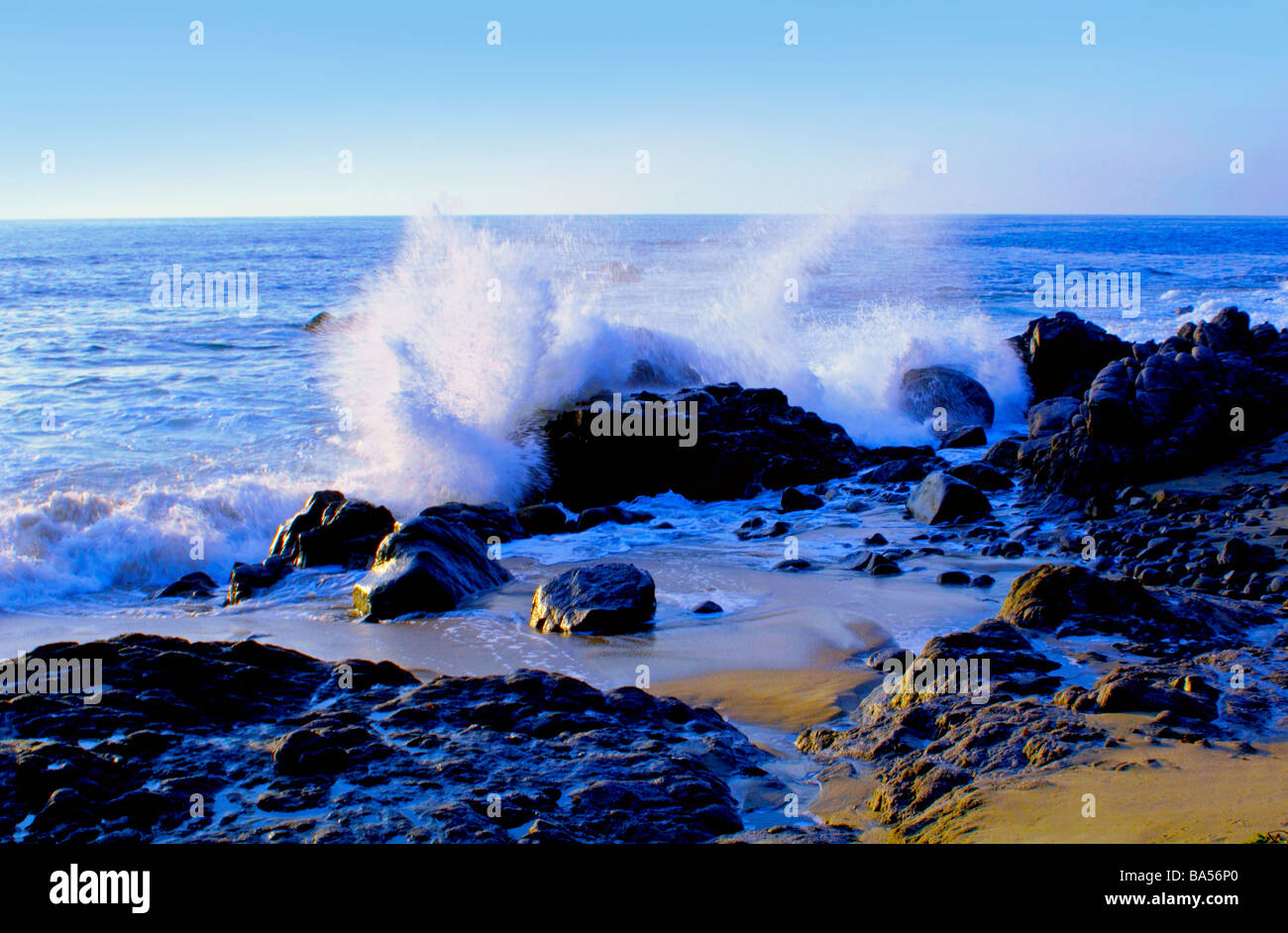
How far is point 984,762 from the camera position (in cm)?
379

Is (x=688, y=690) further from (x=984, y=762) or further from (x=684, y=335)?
(x=684, y=335)

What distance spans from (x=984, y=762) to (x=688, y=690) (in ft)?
6.06

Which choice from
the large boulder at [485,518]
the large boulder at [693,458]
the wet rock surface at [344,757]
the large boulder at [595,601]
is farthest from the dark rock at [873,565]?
the large boulder at [485,518]

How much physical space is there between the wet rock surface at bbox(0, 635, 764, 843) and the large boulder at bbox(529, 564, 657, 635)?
1648 mm

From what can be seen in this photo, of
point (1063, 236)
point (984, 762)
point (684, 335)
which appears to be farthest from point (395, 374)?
point (1063, 236)

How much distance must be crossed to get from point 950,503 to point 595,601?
13.1ft

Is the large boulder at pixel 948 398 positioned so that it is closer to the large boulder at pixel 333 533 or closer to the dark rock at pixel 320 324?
the large boulder at pixel 333 533

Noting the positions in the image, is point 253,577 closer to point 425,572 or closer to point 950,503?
point 425,572

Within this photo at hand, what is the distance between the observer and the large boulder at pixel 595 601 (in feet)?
20.7

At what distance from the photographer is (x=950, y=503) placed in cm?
878

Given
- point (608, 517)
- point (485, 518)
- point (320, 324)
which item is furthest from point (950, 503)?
point (320, 324)

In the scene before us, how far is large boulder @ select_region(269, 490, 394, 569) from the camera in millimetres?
8453

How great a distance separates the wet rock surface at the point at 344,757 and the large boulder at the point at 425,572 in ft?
6.27

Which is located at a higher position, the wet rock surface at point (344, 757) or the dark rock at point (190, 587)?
the wet rock surface at point (344, 757)
